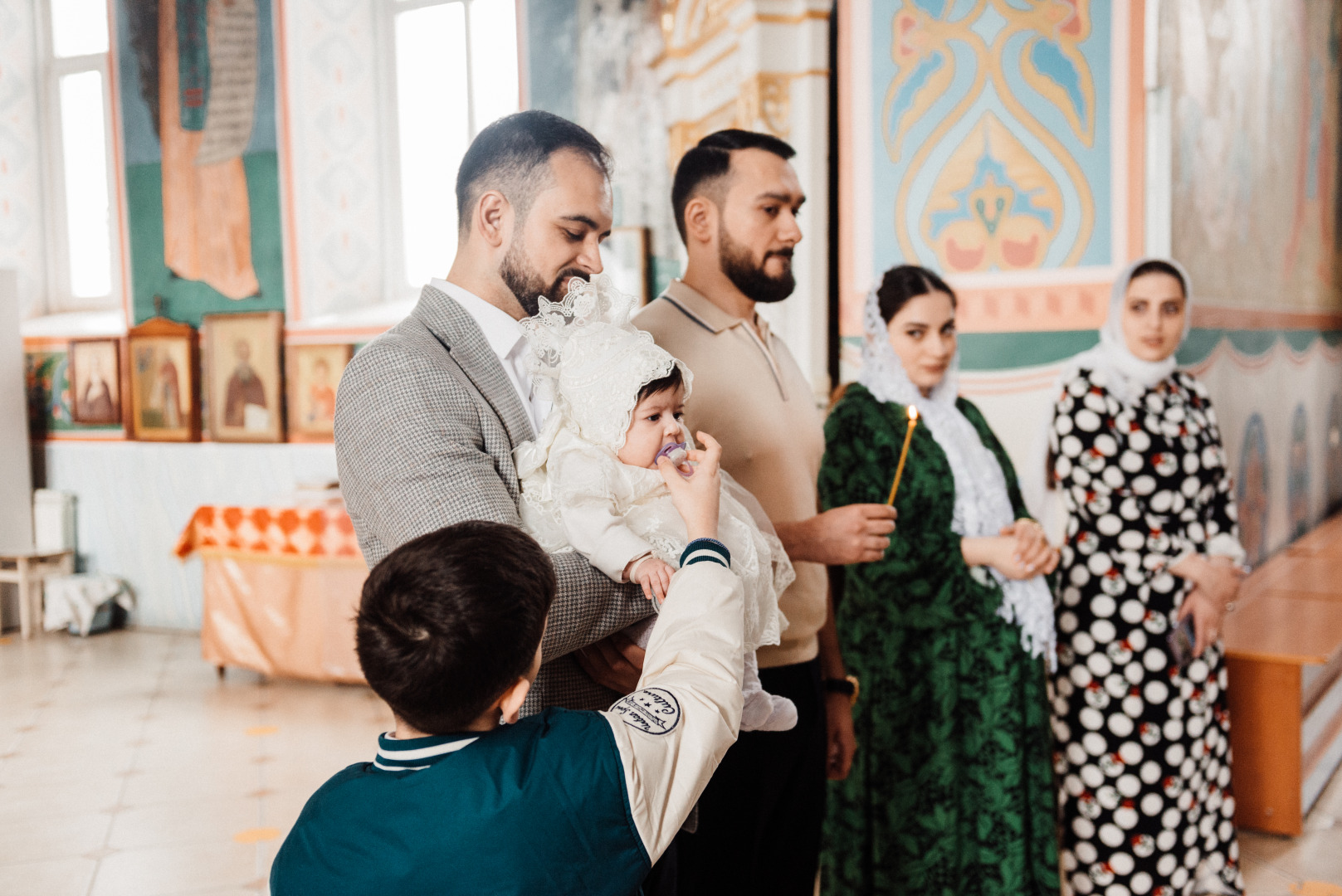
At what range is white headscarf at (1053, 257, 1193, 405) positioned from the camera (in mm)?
3057

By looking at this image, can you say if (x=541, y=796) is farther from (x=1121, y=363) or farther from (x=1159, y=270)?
(x=1159, y=270)

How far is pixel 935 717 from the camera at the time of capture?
106 inches

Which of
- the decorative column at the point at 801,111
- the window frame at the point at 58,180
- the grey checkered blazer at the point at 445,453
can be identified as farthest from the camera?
the window frame at the point at 58,180

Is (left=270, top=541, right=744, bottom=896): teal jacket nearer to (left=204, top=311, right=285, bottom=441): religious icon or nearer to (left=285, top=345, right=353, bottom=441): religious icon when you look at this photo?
(left=285, top=345, right=353, bottom=441): religious icon

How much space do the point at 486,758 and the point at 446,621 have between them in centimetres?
14

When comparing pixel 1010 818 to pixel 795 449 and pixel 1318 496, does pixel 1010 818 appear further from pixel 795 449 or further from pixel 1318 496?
pixel 1318 496

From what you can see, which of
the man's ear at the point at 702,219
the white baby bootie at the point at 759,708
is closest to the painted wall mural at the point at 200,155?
the man's ear at the point at 702,219

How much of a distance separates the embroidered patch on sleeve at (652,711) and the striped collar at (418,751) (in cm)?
16

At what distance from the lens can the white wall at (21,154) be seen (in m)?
8.30

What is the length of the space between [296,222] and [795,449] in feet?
19.9

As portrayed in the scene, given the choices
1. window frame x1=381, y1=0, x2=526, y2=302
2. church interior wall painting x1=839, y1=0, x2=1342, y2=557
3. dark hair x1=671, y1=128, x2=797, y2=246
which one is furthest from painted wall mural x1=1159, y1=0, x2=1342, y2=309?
window frame x1=381, y1=0, x2=526, y2=302

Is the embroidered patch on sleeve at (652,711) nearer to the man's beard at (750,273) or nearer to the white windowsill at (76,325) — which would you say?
the man's beard at (750,273)

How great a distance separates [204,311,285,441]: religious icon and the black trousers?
19.9 ft

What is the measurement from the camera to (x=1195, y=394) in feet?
10.3
